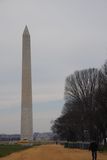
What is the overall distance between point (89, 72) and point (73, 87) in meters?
3.92

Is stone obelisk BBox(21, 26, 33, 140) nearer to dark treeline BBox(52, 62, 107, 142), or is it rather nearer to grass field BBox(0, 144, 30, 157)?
grass field BBox(0, 144, 30, 157)

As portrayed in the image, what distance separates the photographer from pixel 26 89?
9981cm

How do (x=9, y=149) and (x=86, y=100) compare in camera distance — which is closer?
(x=9, y=149)

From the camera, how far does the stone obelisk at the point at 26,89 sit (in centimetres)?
9906

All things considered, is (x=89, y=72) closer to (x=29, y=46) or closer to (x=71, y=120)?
(x=71, y=120)

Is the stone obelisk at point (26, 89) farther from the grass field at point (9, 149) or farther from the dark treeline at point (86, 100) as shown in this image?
the dark treeline at point (86, 100)

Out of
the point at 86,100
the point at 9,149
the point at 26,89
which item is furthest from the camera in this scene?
the point at 26,89

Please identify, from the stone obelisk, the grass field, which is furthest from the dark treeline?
the stone obelisk

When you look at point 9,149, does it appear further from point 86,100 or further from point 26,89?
point 26,89

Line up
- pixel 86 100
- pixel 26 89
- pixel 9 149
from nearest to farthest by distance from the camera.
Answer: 1. pixel 9 149
2. pixel 86 100
3. pixel 26 89

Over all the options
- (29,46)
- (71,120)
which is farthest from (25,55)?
(71,120)

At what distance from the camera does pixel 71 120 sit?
9369 cm

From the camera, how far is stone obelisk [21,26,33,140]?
3900 inches

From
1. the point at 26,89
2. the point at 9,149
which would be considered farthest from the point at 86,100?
the point at 26,89
